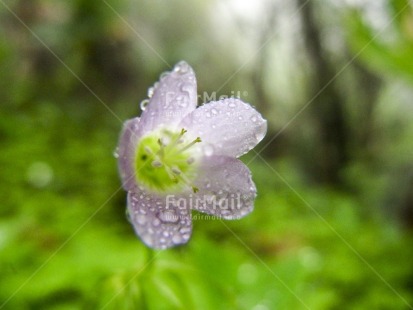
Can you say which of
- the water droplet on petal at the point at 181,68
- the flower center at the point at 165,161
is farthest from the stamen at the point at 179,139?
the water droplet on petal at the point at 181,68

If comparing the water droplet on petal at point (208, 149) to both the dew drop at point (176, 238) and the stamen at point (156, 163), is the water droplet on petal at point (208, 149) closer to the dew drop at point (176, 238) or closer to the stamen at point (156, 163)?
the stamen at point (156, 163)

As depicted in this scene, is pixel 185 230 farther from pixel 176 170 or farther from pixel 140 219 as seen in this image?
pixel 176 170

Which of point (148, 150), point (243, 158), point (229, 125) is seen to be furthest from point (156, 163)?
point (243, 158)

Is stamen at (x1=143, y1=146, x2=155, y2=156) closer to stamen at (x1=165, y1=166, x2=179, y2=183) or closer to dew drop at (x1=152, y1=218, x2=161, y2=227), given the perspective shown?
stamen at (x1=165, y1=166, x2=179, y2=183)

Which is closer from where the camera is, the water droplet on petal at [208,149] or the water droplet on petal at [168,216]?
the water droplet on petal at [168,216]

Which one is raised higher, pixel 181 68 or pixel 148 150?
pixel 181 68
